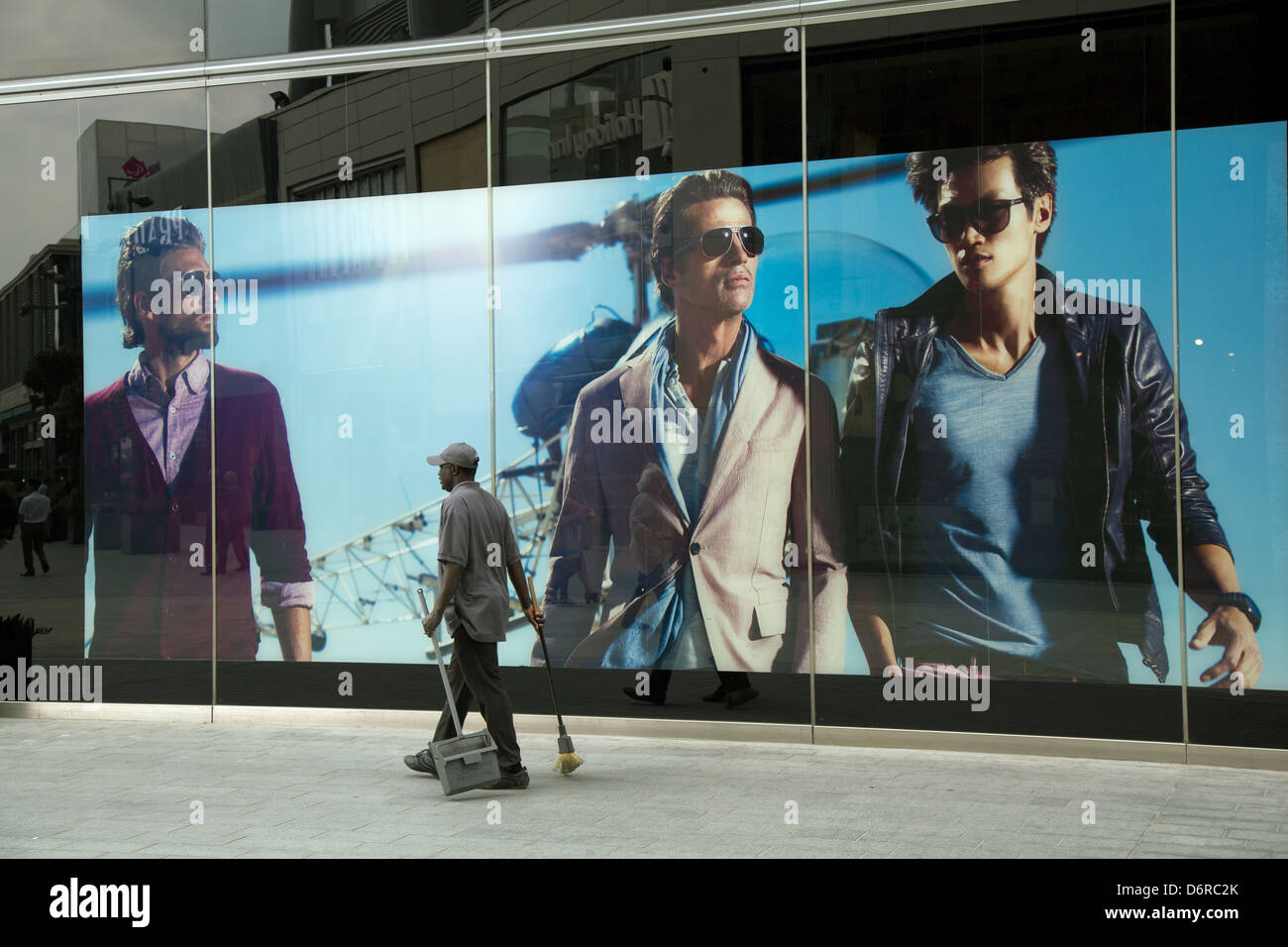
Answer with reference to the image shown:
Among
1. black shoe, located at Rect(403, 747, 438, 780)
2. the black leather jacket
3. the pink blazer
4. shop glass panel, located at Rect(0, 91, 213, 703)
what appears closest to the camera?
black shoe, located at Rect(403, 747, 438, 780)

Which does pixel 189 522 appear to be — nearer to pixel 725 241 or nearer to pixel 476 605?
pixel 476 605

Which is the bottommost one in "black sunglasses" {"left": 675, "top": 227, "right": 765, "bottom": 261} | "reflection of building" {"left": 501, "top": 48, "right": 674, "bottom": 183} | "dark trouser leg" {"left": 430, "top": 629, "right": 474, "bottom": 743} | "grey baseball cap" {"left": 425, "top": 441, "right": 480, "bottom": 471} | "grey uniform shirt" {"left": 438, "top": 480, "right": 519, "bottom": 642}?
"dark trouser leg" {"left": 430, "top": 629, "right": 474, "bottom": 743}

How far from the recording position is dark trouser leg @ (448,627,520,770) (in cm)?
759

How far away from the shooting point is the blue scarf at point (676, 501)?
938 centimetres

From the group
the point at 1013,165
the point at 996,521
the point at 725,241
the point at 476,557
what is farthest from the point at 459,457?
the point at 1013,165

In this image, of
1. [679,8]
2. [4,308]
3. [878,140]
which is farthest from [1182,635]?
[4,308]

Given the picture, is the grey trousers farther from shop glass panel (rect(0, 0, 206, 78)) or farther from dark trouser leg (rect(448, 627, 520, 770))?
shop glass panel (rect(0, 0, 206, 78))

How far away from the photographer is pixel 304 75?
403 inches

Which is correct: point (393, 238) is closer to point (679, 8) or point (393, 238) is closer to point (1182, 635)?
point (679, 8)

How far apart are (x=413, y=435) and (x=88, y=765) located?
3.29m

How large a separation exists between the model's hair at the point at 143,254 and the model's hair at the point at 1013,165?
18.8ft

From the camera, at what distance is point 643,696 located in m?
9.41

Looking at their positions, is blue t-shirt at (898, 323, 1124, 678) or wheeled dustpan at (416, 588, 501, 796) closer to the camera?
wheeled dustpan at (416, 588, 501, 796)

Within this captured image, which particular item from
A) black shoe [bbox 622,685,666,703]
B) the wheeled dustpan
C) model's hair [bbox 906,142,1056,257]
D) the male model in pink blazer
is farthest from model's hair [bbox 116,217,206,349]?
model's hair [bbox 906,142,1056,257]
